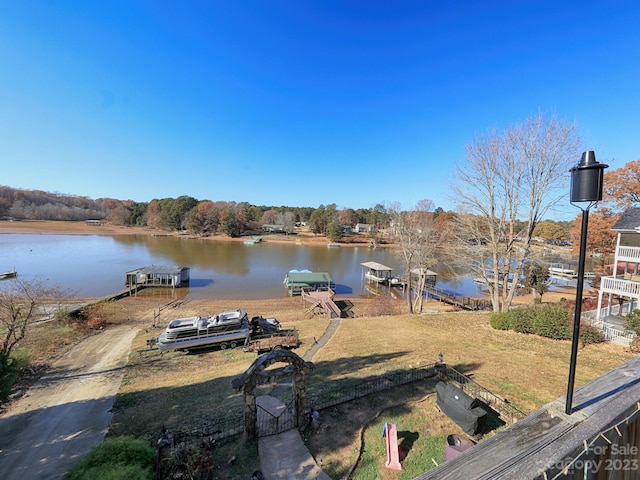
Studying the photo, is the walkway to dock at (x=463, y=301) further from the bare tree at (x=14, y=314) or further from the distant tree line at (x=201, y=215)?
the distant tree line at (x=201, y=215)

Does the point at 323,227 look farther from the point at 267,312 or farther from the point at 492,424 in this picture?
the point at 492,424

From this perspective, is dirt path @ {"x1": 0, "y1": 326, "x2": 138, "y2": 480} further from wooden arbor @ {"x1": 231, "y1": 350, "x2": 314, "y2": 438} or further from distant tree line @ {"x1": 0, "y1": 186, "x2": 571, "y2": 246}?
distant tree line @ {"x1": 0, "y1": 186, "x2": 571, "y2": 246}

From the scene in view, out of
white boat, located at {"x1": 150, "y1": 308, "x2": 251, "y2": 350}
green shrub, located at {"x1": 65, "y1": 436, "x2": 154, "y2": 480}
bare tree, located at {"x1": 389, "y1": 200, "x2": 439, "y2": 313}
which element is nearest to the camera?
green shrub, located at {"x1": 65, "y1": 436, "x2": 154, "y2": 480}

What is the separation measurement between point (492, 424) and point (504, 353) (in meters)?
5.10

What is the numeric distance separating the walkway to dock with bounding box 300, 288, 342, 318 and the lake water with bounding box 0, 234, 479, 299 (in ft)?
15.5

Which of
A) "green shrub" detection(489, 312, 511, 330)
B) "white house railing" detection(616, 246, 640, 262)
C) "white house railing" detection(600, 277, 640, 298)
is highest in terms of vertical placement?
"white house railing" detection(616, 246, 640, 262)

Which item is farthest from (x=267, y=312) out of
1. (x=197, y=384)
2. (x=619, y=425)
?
(x=619, y=425)

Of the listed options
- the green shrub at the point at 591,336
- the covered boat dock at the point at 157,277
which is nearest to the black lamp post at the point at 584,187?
the green shrub at the point at 591,336

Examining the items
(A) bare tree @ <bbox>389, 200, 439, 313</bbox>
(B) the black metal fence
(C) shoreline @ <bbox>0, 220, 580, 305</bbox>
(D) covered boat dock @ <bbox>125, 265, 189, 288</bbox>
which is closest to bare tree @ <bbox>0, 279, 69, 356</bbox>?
(B) the black metal fence

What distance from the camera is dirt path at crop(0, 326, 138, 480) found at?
755 cm

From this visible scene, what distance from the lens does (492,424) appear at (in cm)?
787

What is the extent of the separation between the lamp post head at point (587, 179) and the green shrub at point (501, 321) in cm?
1482

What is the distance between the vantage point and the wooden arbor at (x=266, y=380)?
7.41 m

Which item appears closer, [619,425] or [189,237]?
[619,425]
